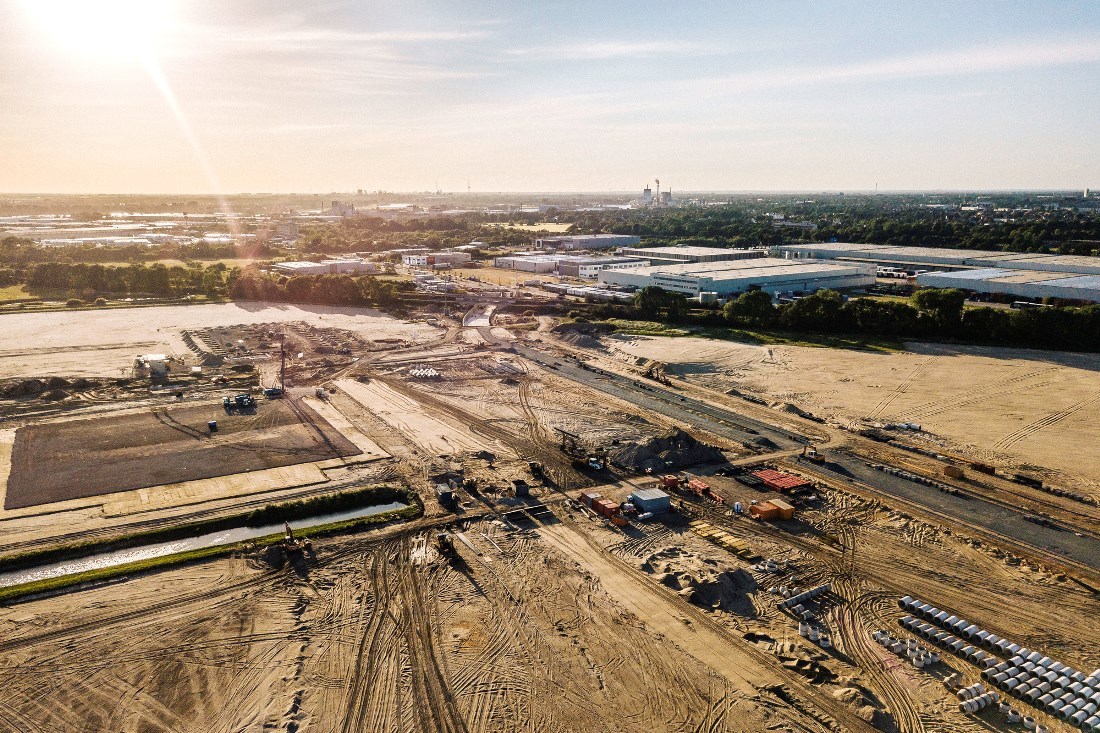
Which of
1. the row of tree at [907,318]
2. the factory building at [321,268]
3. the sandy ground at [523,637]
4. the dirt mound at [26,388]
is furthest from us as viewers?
the factory building at [321,268]

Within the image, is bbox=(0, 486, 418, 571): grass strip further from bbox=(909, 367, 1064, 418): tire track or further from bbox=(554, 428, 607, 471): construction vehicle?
bbox=(909, 367, 1064, 418): tire track

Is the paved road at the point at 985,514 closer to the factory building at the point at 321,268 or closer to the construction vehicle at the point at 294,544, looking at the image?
the construction vehicle at the point at 294,544

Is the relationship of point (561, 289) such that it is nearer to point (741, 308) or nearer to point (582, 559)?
point (741, 308)

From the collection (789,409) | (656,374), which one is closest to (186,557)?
(789,409)

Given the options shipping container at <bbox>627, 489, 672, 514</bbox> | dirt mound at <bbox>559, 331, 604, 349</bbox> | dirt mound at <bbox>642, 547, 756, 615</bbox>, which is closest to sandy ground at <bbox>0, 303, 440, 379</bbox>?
dirt mound at <bbox>559, 331, 604, 349</bbox>

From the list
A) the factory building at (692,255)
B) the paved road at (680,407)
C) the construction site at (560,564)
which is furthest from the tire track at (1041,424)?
the factory building at (692,255)

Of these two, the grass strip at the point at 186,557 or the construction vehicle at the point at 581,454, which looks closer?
the grass strip at the point at 186,557
